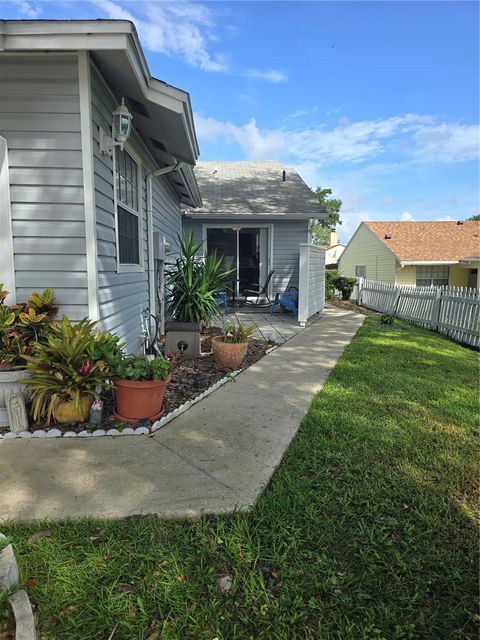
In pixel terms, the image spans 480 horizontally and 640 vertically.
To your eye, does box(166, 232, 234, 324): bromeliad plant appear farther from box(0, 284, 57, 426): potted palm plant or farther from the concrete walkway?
box(0, 284, 57, 426): potted palm plant

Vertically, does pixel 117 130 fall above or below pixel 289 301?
above

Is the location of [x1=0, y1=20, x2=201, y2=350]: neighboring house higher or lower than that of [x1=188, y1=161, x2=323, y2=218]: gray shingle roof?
lower

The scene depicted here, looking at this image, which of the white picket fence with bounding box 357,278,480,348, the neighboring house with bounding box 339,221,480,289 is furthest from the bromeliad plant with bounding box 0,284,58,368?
the neighboring house with bounding box 339,221,480,289

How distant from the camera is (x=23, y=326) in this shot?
2967 mm

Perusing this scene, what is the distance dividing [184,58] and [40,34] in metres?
5.03

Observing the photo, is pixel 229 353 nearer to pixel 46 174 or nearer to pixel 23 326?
pixel 23 326

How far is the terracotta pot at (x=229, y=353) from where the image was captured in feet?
15.0

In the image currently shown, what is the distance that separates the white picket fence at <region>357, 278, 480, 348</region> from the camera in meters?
7.48

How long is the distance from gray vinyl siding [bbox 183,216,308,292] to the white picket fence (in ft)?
10.4

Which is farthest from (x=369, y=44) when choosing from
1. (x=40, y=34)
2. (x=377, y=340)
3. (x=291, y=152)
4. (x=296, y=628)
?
(x=291, y=152)

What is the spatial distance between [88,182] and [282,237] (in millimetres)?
7997

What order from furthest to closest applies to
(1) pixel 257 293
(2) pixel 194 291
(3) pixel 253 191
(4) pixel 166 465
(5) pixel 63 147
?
(3) pixel 253 191 → (1) pixel 257 293 → (2) pixel 194 291 → (5) pixel 63 147 → (4) pixel 166 465

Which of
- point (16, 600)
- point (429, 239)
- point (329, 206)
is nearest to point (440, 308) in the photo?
point (16, 600)

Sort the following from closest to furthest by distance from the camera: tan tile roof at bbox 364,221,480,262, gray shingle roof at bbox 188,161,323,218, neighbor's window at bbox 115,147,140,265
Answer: neighbor's window at bbox 115,147,140,265 → gray shingle roof at bbox 188,161,323,218 → tan tile roof at bbox 364,221,480,262
